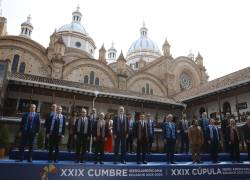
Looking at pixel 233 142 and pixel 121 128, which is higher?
pixel 121 128

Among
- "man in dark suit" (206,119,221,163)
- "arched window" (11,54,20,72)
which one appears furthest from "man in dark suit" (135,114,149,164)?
"arched window" (11,54,20,72)

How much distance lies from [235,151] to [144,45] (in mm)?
42030

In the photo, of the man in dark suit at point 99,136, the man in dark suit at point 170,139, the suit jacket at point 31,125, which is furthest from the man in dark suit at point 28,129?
the man in dark suit at point 170,139

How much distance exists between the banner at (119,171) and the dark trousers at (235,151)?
3.02ft

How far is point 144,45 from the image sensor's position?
4978 cm

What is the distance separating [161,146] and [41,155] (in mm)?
12652

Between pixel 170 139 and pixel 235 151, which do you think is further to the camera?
pixel 235 151

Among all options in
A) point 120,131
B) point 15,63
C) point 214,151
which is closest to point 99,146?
point 120,131

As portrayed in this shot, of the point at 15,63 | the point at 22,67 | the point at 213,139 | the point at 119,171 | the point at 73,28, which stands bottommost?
the point at 119,171

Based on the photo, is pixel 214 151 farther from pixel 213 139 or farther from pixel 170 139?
pixel 170 139

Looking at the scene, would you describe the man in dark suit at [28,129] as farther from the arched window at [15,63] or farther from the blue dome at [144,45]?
the blue dome at [144,45]

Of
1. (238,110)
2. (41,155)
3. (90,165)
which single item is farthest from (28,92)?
(238,110)

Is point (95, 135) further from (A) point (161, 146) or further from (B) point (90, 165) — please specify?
(A) point (161, 146)

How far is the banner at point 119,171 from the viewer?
6.26 metres
